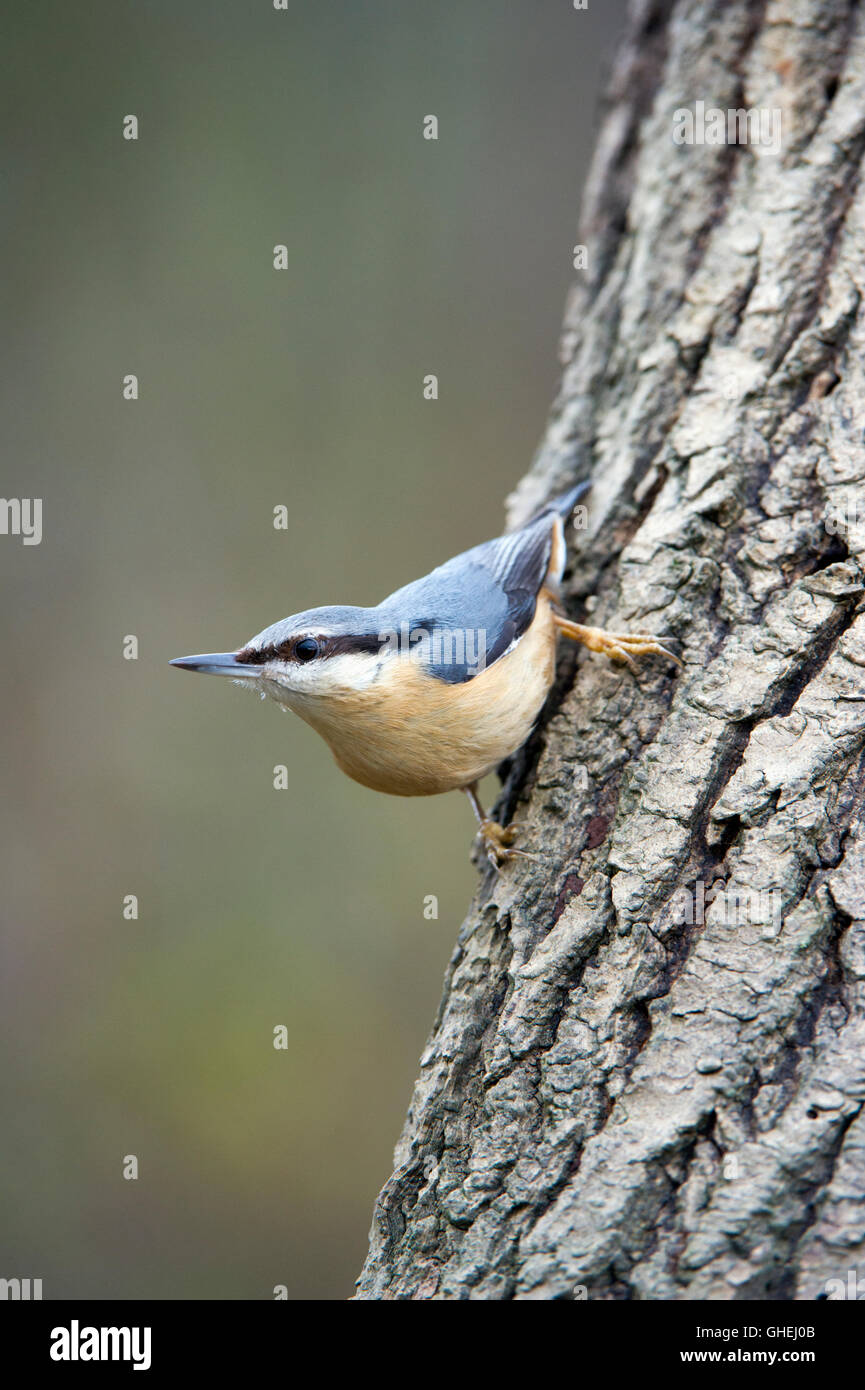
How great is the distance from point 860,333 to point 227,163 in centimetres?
428

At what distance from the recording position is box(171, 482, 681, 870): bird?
2.78m

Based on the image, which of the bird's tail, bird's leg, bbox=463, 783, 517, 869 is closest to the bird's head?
bird's leg, bbox=463, 783, 517, 869

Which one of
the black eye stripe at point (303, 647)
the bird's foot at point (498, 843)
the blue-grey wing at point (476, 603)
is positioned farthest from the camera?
the blue-grey wing at point (476, 603)

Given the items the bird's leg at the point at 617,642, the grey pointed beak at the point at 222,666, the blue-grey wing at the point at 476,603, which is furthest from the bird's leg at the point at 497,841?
the grey pointed beak at the point at 222,666

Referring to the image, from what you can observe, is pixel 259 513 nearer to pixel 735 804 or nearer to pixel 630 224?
pixel 630 224

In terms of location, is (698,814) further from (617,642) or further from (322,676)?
(322,676)

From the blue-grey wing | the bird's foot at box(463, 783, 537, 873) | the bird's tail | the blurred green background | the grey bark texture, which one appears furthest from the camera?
the blurred green background

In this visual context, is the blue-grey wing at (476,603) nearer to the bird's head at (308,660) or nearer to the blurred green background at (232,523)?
the bird's head at (308,660)

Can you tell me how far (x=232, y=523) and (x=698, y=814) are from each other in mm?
4072

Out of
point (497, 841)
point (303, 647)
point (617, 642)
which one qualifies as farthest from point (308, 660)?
point (617, 642)

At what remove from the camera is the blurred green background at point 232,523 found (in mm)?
5000

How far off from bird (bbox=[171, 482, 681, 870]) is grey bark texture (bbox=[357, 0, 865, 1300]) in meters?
0.12

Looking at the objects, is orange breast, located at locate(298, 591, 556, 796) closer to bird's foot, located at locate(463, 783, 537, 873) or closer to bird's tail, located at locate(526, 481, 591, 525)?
bird's foot, located at locate(463, 783, 537, 873)

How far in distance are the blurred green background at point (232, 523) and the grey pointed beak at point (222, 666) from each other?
2.45 metres
